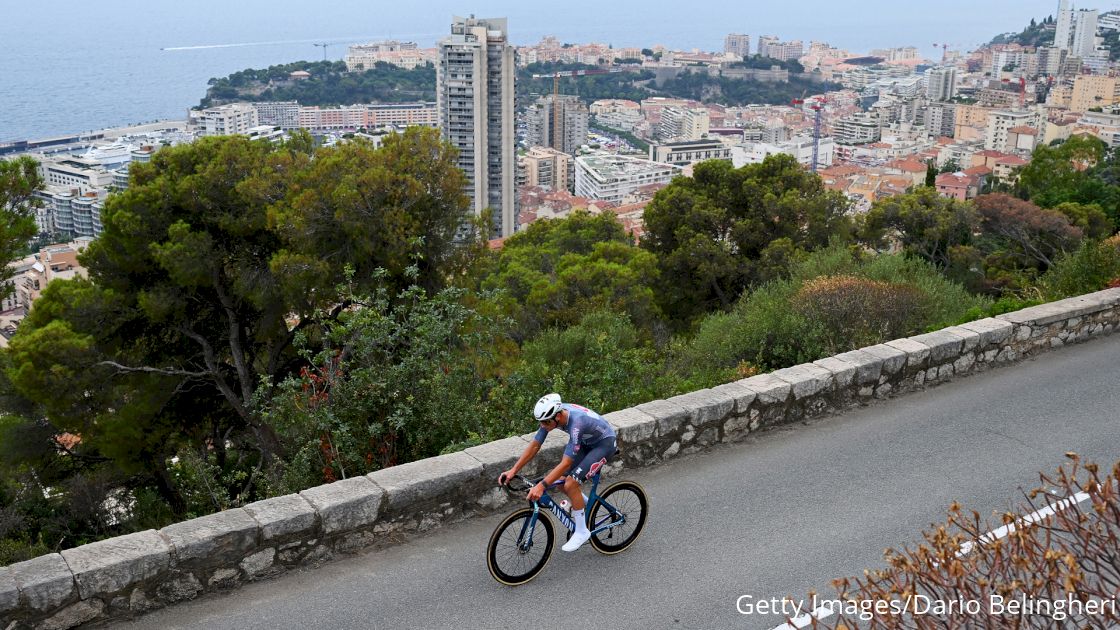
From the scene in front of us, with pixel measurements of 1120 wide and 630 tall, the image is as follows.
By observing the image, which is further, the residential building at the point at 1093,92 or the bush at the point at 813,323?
the residential building at the point at 1093,92

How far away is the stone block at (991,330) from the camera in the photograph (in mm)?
6934

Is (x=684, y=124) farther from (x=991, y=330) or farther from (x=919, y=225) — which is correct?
(x=991, y=330)

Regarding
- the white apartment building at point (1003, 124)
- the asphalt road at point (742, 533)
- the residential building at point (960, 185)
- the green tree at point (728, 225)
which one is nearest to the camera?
the asphalt road at point (742, 533)

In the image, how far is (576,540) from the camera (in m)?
4.29

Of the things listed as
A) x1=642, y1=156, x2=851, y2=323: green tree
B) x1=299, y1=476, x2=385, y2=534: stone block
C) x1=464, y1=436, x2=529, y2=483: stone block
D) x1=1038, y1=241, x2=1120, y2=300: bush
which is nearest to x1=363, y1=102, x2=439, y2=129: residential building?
x1=642, y1=156, x2=851, y2=323: green tree

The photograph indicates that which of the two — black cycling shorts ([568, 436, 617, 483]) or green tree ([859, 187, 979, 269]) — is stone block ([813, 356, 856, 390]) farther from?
green tree ([859, 187, 979, 269])

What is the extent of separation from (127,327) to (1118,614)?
10.5 metres

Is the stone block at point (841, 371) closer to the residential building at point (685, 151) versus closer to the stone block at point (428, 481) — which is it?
the stone block at point (428, 481)

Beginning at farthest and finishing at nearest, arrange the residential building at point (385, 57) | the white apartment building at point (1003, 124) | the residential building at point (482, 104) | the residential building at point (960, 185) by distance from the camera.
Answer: the residential building at point (385, 57) < the white apartment building at point (1003, 124) < the residential building at point (482, 104) < the residential building at point (960, 185)

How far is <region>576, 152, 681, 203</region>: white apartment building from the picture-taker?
11038cm

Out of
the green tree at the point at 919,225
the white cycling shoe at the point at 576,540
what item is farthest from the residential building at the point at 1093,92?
the white cycling shoe at the point at 576,540

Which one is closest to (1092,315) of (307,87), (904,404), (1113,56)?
(904,404)

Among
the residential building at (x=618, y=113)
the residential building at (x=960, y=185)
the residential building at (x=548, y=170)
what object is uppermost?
the residential building at (x=618, y=113)

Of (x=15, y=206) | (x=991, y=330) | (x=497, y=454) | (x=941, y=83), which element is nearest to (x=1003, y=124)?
(x=941, y=83)
